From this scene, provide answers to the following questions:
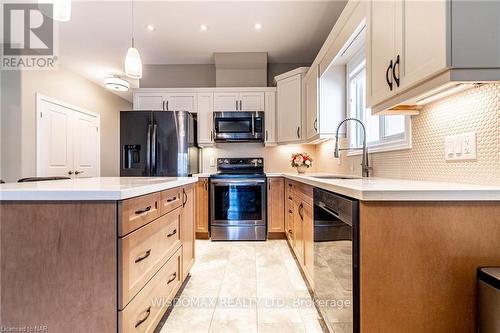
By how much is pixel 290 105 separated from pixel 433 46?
2.70 metres

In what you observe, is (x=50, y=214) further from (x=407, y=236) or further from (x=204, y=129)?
(x=204, y=129)

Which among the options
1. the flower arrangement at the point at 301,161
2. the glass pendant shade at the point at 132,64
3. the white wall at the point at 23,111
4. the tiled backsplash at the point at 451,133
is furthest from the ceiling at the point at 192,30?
the tiled backsplash at the point at 451,133

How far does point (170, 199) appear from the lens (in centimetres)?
164

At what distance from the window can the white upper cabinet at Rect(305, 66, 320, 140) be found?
1.13 feet

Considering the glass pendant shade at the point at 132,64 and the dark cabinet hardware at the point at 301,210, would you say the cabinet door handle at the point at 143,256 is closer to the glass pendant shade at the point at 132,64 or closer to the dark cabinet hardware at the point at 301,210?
the dark cabinet hardware at the point at 301,210

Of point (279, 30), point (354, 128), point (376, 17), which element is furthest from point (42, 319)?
point (279, 30)

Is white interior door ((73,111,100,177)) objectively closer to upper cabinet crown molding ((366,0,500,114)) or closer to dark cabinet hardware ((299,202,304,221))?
dark cabinet hardware ((299,202,304,221))

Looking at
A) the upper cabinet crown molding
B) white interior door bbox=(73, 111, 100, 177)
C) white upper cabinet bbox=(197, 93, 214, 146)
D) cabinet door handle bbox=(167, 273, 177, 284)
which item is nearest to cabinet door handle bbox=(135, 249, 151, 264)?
cabinet door handle bbox=(167, 273, 177, 284)

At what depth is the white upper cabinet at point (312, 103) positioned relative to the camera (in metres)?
2.89

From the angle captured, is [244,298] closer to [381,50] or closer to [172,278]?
[172,278]

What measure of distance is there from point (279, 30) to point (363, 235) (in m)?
3.04

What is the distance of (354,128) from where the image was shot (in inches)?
105

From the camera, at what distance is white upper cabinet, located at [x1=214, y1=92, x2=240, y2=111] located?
385 centimetres

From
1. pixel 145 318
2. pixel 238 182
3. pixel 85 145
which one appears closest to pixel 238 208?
pixel 238 182
